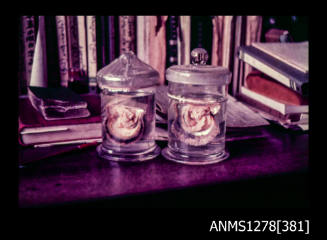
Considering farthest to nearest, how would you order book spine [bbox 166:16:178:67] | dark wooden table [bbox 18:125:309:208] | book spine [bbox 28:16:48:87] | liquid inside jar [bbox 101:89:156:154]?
book spine [bbox 166:16:178:67], book spine [bbox 28:16:48:87], liquid inside jar [bbox 101:89:156:154], dark wooden table [bbox 18:125:309:208]

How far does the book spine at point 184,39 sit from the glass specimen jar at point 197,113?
0.38m

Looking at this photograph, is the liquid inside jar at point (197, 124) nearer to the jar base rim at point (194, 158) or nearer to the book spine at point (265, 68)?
the jar base rim at point (194, 158)

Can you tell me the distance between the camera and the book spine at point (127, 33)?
97cm

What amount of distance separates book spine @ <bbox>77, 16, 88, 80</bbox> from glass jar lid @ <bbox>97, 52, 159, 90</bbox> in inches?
12.1

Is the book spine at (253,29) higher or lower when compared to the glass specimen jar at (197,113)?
higher

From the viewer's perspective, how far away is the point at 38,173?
0.60 meters

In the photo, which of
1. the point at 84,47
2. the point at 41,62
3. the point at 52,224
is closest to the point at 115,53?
the point at 84,47

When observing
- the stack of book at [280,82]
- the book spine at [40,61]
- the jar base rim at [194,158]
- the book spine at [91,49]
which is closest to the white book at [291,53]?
the stack of book at [280,82]

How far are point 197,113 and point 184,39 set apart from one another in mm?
469

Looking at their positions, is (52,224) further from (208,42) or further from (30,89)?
(208,42)

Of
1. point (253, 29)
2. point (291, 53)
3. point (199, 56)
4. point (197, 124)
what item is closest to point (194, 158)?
point (197, 124)

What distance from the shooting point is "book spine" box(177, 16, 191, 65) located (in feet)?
3.34

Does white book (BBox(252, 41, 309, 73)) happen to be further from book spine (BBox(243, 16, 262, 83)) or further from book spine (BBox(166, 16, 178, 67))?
book spine (BBox(166, 16, 178, 67))

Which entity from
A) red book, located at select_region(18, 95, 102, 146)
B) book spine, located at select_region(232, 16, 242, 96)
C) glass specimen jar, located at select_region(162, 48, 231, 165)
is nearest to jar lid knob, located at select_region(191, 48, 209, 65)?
glass specimen jar, located at select_region(162, 48, 231, 165)
